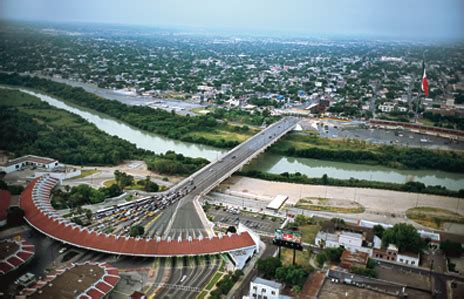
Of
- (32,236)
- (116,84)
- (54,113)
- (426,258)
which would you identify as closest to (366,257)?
(426,258)

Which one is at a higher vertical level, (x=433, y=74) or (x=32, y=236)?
(x=433, y=74)

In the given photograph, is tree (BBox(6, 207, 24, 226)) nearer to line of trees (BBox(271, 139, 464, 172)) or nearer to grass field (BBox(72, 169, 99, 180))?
grass field (BBox(72, 169, 99, 180))

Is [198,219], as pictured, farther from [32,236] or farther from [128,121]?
[128,121]

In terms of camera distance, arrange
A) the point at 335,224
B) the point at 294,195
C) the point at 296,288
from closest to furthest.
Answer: the point at 296,288 → the point at 335,224 → the point at 294,195

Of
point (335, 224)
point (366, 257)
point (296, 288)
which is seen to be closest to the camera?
point (296, 288)

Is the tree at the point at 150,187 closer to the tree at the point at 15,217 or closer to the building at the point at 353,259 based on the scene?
the tree at the point at 15,217

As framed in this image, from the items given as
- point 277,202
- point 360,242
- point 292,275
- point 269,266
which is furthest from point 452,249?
point 277,202

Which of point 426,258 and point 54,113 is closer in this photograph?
point 426,258
